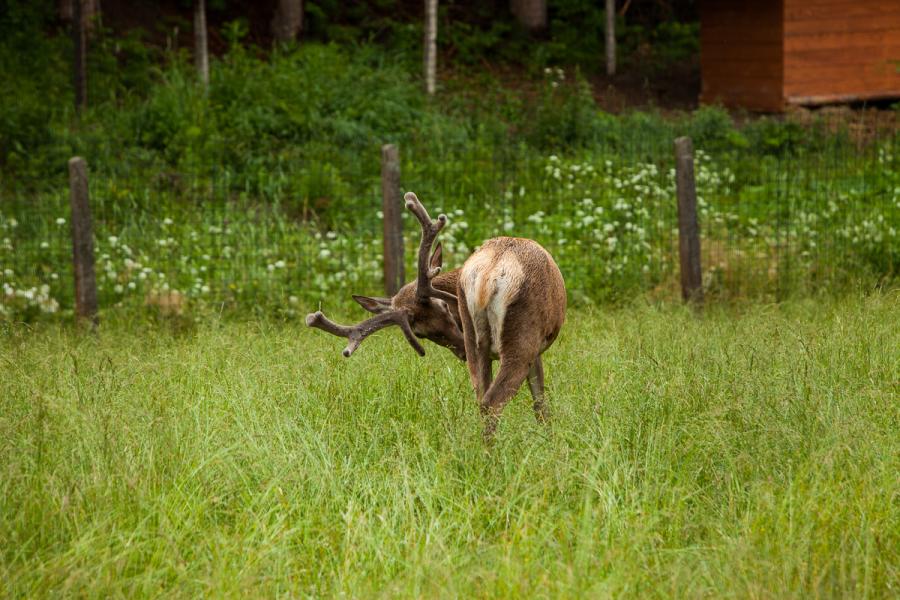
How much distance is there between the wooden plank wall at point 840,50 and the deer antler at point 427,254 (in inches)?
527

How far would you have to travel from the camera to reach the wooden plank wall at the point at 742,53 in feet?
58.6

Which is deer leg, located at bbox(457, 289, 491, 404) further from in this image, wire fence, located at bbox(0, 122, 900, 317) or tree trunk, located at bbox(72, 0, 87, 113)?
tree trunk, located at bbox(72, 0, 87, 113)

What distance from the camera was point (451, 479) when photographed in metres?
4.38

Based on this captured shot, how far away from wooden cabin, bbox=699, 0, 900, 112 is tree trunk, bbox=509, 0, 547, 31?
472 cm

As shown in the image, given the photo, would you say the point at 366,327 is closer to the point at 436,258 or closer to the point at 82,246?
the point at 436,258

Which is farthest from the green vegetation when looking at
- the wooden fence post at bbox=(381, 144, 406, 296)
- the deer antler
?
the deer antler

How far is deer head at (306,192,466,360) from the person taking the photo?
568cm

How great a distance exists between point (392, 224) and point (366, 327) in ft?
12.9

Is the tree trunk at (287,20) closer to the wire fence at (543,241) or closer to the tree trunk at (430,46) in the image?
the tree trunk at (430,46)

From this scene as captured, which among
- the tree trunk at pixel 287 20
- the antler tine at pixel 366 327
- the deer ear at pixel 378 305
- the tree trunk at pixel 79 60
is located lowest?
the antler tine at pixel 366 327

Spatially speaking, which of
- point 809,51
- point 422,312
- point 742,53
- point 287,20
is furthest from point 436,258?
point 287,20

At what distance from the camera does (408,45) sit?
20656 millimetres

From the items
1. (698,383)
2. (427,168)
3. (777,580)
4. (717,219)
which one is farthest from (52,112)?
(777,580)

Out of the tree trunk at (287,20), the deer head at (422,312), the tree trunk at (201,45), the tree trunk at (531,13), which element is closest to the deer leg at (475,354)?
the deer head at (422,312)
